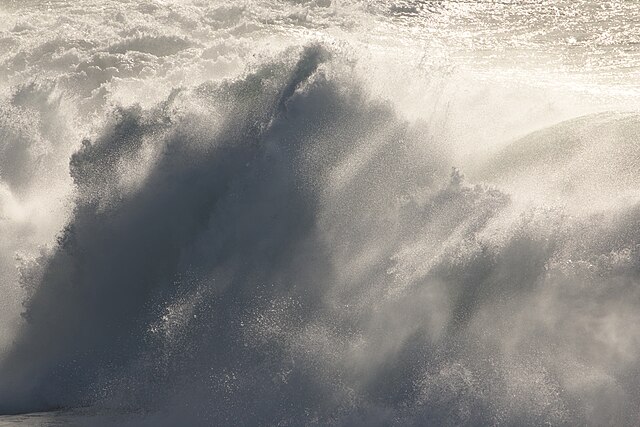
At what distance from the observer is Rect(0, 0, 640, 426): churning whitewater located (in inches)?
444

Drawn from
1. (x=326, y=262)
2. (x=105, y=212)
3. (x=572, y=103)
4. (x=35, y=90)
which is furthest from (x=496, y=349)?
(x=35, y=90)

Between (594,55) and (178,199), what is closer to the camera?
(178,199)

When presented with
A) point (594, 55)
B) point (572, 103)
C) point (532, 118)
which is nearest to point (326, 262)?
point (532, 118)

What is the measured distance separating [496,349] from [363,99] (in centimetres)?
525

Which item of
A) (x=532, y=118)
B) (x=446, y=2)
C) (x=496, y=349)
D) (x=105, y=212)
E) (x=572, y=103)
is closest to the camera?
(x=496, y=349)

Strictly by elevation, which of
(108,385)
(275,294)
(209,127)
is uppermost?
(209,127)

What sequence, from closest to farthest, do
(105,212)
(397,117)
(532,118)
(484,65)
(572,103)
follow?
1. (105,212)
2. (397,117)
3. (532,118)
4. (572,103)
5. (484,65)

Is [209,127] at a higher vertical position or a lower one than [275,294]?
higher

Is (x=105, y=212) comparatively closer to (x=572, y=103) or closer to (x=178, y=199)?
(x=178, y=199)

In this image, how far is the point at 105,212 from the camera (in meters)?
13.5

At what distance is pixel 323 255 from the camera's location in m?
12.9

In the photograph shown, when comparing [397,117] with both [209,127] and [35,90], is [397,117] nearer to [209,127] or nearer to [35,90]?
[209,127]

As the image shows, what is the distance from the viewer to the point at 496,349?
453 inches

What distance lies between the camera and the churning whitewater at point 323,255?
1127cm
